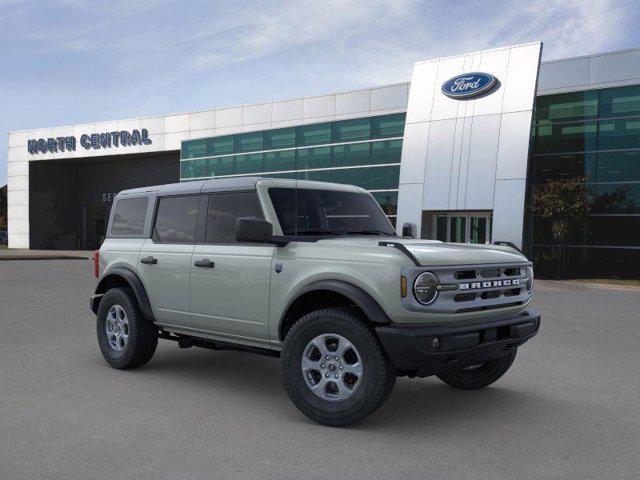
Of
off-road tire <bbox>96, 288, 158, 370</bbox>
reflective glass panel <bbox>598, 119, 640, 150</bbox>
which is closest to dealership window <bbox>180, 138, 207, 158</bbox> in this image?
reflective glass panel <bbox>598, 119, 640, 150</bbox>

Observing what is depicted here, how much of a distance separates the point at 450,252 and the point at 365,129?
26121 millimetres

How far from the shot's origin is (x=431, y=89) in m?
25.4

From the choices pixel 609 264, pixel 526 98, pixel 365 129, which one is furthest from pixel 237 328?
pixel 365 129

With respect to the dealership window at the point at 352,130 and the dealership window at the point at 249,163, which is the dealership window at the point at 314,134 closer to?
the dealership window at the point at 352,130

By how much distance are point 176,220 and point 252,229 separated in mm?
1720

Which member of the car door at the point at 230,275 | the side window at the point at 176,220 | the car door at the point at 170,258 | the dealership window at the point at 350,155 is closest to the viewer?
the car door at the point at 230,275

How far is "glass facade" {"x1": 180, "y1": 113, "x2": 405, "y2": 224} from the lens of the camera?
29.5 metres

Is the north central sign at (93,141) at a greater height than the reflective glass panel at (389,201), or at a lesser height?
greater

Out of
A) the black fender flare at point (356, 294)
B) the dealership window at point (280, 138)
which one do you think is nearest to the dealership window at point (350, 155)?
the dealership window at point (280, 138)

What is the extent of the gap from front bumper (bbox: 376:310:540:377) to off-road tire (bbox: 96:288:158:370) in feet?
9.50

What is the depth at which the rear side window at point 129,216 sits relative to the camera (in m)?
6.75

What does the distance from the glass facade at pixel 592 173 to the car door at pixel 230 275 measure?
21.2 meters

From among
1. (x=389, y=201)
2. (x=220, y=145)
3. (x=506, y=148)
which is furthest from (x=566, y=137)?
(x=220, y=145)

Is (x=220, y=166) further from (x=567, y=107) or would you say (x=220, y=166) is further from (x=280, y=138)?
(x=567, y=107)
